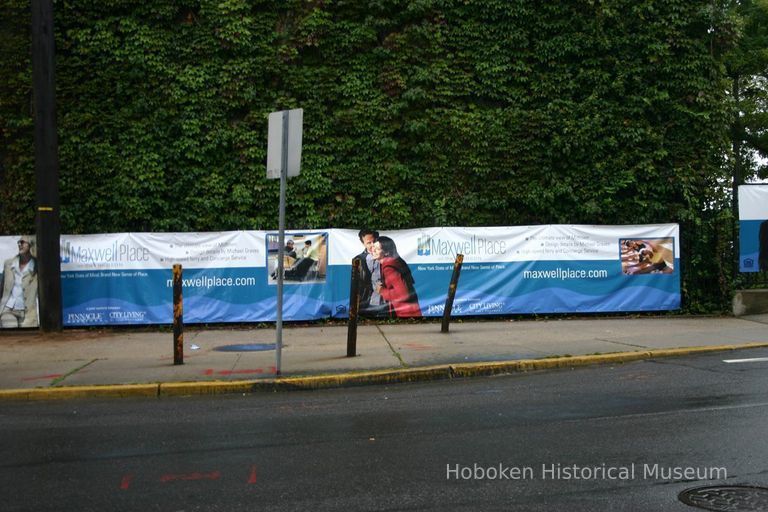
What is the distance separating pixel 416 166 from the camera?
Result: 15.3 meters

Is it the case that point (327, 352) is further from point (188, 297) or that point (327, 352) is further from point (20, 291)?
point (20, 291)

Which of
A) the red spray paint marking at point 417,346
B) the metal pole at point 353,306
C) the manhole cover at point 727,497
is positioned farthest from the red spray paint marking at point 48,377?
the manhole cover at point 727,497

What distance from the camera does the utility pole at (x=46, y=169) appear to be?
13000mm

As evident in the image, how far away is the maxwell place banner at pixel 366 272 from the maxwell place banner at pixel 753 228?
1.49m

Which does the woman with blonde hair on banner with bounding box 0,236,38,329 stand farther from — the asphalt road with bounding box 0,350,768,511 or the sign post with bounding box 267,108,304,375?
the sign post with bounding box 267,108,304,375

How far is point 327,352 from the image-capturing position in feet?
34.8

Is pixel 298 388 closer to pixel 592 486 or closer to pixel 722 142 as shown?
pixel 592 486

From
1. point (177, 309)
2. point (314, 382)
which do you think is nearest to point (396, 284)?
point (177, 309)

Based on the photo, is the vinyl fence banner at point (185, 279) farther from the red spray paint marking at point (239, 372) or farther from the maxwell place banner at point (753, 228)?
the maxwell place banner at point (753, 228)

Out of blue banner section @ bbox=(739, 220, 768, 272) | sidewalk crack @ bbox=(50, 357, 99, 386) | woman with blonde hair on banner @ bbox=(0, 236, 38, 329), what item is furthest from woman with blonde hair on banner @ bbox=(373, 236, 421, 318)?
blue banner section @ bbox=(739, 220, 768, 272)

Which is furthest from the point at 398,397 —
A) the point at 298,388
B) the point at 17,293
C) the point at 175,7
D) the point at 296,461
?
the point at 175,7

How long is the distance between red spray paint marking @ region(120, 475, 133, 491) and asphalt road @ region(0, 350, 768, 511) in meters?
0.04

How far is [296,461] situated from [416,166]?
10.4 meters

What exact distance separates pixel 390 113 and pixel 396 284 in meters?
3.76
